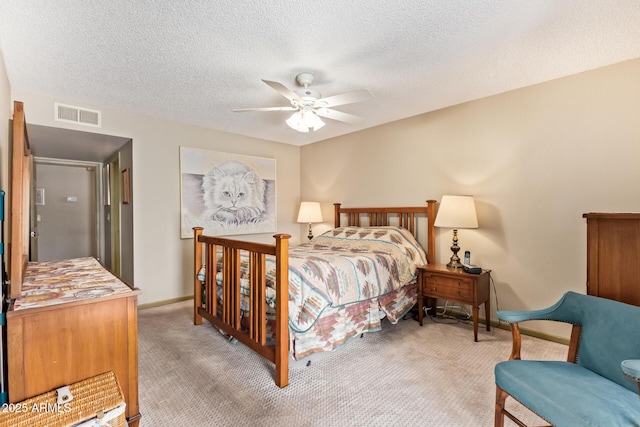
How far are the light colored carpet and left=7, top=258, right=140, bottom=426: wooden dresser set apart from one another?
0.51 m

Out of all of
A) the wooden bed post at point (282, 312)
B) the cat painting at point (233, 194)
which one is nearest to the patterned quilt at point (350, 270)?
the wooden bed post at point (282, 312)

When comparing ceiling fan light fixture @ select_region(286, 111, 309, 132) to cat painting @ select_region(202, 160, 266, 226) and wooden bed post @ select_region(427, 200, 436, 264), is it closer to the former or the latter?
wooden bed post @ select_region(427, 200, 436, 264)

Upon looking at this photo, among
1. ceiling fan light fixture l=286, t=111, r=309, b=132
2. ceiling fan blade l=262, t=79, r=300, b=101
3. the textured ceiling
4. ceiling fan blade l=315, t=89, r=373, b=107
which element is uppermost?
the textured ceiling

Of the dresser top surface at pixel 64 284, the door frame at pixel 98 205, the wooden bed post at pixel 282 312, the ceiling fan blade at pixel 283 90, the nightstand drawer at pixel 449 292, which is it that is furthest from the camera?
the door frame at pixel 98 205

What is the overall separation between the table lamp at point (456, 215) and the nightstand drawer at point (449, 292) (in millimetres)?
286

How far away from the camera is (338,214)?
4.63 metres

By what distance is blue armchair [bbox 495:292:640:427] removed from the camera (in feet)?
3.75

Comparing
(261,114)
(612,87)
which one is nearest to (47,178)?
(261,114)

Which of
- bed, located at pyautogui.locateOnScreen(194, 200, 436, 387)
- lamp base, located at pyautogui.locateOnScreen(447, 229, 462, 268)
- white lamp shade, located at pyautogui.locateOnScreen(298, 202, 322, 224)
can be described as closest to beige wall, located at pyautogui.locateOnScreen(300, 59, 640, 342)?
lamp base, located at pyautogui.locateOnScreen(447, 229, 462, 268)

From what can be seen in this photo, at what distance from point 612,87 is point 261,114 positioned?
3.30 meters

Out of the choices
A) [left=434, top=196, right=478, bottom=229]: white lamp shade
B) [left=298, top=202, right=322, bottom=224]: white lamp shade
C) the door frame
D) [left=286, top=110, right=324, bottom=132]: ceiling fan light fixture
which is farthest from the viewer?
the door frame

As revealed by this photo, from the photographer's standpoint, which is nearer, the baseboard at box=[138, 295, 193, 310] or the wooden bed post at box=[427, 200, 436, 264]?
the wooden bed post at box=[427, 200, 436, 264]

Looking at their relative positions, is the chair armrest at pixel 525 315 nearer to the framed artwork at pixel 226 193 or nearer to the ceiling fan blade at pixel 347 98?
the ceiling fan blade at pixel 347 98

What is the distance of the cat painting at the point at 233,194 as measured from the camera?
13.9 ft
